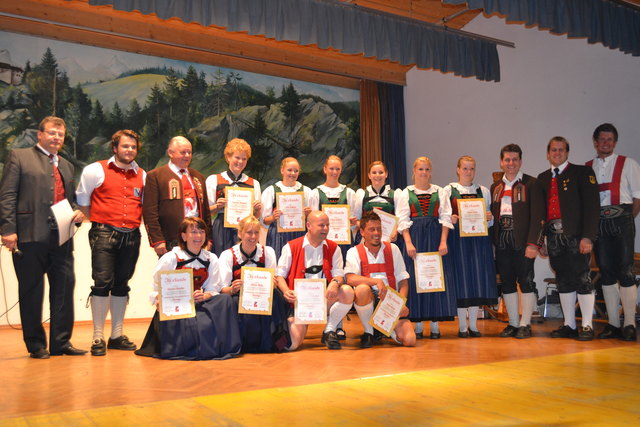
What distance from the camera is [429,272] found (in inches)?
202

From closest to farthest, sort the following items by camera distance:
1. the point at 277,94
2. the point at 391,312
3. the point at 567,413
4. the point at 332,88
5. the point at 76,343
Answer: the point at 567,413, the point at 391,312, the point at 76,343, the point at 277,94, the point at 332,88

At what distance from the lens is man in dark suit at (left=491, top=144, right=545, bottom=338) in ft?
16.8

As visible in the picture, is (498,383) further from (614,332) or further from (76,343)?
(76,343)

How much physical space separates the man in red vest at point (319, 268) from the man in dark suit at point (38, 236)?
1.58 meters

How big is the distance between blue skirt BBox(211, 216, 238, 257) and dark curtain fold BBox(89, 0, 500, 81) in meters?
1.91

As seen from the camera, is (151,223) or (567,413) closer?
(567,413)

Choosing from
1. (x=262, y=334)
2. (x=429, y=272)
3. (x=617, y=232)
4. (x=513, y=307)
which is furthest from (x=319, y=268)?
(x=617, y=232)

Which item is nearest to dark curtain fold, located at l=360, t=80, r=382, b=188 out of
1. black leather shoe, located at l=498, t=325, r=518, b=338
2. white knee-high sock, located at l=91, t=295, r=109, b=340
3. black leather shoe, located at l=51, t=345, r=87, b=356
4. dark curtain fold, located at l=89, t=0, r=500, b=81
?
dark curtain fold, located at l=89, t=0, r=500, b=81

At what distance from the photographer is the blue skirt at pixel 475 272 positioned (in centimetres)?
527

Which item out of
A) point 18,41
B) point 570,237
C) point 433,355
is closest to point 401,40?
point 570,237

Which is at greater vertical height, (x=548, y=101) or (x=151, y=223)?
(x=548, y=101)

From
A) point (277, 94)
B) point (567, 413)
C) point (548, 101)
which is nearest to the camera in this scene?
point (567, 413)

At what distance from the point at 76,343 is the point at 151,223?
1420 mm

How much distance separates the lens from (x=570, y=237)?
198 inches
